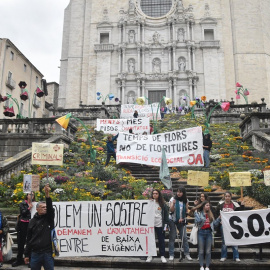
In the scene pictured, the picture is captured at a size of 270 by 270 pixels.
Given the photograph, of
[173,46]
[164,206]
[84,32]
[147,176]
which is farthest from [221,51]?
[164,206]

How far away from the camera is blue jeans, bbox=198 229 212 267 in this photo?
6637 millimetres

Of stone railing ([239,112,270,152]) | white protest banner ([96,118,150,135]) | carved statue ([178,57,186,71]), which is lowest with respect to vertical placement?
stone railing ([239,112,270,152])

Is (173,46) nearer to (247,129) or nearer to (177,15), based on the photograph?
(177,15)

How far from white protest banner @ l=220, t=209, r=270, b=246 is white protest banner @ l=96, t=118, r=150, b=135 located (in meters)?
12.6

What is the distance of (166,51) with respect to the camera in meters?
44.0

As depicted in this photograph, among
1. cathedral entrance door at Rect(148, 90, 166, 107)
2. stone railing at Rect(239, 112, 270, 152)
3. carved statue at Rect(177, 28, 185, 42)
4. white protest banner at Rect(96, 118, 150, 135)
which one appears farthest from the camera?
carved statue at Rect(177, 28, 185, 42)

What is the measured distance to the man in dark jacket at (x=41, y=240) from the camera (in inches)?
202

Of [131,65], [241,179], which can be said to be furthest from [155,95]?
[241,179]

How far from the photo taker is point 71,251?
7.32 metres

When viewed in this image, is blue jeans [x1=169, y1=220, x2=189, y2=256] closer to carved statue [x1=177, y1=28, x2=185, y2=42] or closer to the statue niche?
the statue niche

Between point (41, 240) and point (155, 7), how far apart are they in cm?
4727

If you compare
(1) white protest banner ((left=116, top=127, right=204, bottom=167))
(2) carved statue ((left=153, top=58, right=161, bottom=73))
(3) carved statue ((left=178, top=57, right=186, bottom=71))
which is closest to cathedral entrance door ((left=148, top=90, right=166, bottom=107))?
(2) carved statue ((left=153, top=58, right=161, bottom=73))

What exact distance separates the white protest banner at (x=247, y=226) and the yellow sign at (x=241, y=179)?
193 cm

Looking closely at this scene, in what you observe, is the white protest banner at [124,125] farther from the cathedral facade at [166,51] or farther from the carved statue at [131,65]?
the carved statue at [131,65]
